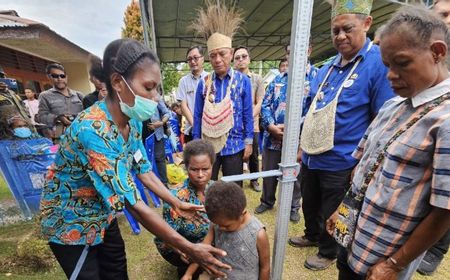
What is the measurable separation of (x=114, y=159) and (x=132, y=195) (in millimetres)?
198

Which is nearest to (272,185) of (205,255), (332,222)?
(332,222)

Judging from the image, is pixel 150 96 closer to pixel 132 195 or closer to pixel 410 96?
pixel 132 195

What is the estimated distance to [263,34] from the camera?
450 inches

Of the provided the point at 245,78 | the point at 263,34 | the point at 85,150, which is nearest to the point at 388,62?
the point at 85,150

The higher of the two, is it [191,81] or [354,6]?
[354,6]

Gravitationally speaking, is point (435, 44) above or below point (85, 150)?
above

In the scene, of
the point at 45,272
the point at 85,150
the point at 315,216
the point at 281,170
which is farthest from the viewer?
the point at 315,216

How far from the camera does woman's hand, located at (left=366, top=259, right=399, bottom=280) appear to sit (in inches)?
44.6

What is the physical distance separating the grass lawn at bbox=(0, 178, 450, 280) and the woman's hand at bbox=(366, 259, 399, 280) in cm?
134

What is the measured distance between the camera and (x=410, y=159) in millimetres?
1031

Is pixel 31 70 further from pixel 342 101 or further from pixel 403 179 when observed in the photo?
pixel 403 179

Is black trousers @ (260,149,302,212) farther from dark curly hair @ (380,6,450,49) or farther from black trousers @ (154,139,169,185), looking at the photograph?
dark curly hair @ (380,6,450,49)

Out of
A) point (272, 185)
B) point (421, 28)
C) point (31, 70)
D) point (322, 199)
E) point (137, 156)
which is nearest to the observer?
point (421, 28)

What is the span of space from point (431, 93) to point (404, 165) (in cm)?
31
